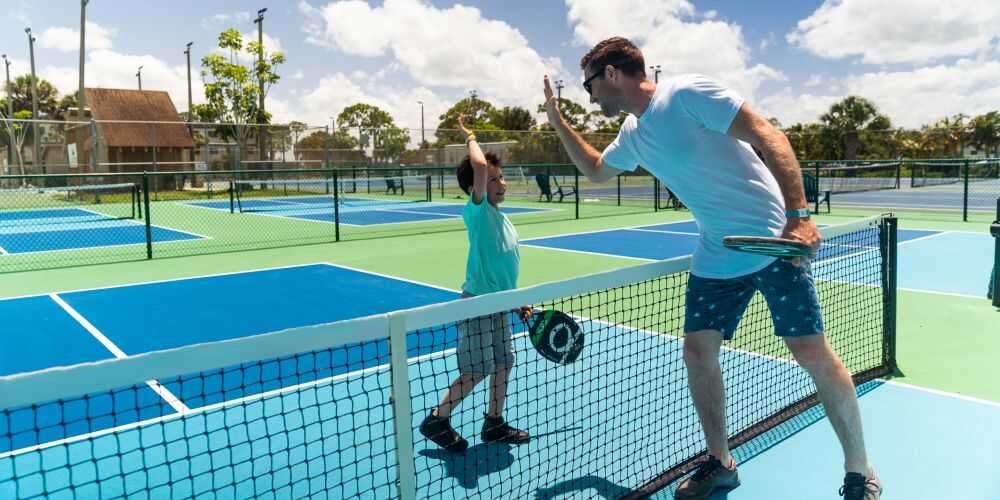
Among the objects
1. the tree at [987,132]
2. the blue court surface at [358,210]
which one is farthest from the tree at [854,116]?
the blue court surface at [358,210]

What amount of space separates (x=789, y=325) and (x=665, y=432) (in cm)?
145

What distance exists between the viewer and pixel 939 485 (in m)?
3.71

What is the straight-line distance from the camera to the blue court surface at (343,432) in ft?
12.4

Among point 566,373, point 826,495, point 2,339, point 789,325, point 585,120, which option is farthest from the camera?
point 585,120

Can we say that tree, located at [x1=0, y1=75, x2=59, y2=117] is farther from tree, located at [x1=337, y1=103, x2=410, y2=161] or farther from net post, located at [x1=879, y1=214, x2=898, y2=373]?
net post, located at [x1=879, y1=214, x2=898, y2=373]

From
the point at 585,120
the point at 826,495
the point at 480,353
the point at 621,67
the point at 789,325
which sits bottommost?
the point at 826,495

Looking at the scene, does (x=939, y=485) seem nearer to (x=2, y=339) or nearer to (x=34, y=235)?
(x=2, y=339)

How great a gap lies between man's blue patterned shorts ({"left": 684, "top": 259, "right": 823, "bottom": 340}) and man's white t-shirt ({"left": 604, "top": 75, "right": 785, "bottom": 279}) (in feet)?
0.18

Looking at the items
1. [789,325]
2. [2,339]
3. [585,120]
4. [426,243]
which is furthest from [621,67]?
[585,120]

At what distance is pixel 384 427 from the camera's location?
365 cm

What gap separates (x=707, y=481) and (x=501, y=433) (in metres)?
1.17

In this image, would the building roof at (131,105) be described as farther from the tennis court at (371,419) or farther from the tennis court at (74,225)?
the tennis court at (371,419)

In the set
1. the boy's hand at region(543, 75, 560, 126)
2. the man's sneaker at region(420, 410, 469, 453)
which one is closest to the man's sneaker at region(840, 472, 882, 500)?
the man's sneaker at region(420, 410, 469, 453)

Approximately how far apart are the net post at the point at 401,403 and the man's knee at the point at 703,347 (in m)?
1.49
